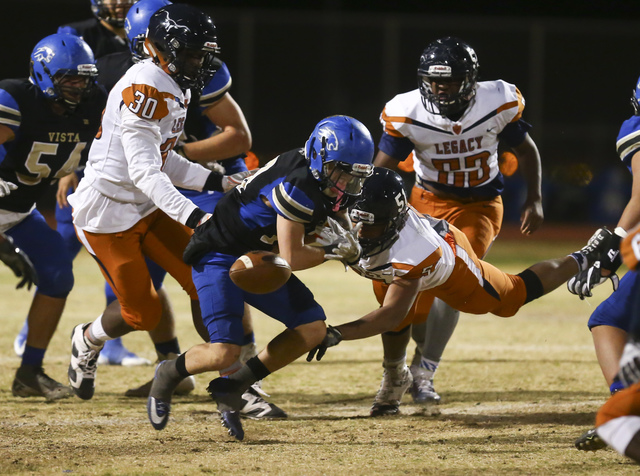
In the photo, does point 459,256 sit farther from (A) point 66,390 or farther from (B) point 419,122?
(A) point 66,390

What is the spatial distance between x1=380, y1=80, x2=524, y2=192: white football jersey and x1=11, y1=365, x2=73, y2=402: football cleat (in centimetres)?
230

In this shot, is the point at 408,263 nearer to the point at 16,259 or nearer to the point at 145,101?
the point at 145,101

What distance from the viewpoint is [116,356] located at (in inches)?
221

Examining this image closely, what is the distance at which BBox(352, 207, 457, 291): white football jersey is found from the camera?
3.81 metres

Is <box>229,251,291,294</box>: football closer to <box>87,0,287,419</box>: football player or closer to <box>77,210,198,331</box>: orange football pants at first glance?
<box>77,210,198,331</box>: orange football pants

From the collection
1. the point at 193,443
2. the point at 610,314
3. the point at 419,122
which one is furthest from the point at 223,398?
the point at 419,122

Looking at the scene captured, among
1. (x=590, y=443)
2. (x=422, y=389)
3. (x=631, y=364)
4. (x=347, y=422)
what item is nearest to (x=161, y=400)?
(x=347, y=422)

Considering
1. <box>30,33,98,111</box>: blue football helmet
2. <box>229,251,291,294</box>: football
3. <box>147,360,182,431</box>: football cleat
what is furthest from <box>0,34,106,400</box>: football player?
<box>229,251,291,294</box>: football

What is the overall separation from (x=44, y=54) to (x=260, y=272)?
73.9 inches

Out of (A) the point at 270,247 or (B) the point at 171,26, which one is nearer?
(A) the point at 270,247

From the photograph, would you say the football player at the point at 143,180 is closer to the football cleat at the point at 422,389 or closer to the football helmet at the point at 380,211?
the football helmet at the point at 380,211

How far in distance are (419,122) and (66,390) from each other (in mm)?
2420

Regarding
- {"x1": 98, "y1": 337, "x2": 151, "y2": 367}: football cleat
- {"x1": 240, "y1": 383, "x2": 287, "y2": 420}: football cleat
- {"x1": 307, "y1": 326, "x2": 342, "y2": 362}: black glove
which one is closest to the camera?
{"x1": 307, "y1": 326, "x2": 342, "y2": 362}: black glove

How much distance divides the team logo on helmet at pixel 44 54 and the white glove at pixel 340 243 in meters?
1.81
